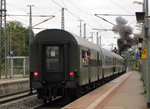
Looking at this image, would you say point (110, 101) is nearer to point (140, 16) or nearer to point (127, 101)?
point (127, 101)

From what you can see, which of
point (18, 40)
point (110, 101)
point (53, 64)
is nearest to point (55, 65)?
point (53, 64)

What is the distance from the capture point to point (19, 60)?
39.5 meters

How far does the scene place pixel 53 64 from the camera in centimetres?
1645

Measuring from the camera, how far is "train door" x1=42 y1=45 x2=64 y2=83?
53.7 ft

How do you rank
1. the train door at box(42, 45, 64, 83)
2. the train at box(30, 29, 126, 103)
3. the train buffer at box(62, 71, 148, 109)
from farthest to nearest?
the train door at box(42, 45, 64, 83) < the train at box(30, 29, 126, 103) < the train buffer at box(62, 71, 148, 109)

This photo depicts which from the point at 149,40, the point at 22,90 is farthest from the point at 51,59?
the point at 22,90

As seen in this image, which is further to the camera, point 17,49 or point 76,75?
point 17,49

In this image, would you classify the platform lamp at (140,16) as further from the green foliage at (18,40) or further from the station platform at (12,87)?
the green foliage at (18,40)

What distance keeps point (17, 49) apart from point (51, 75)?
260ft

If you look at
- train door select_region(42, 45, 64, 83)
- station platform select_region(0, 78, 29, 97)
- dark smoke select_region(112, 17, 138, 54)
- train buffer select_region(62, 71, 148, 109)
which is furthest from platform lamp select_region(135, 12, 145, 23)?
dark smoke select_region(112, 17, 138, 54)

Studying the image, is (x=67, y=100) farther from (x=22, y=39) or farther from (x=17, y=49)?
(x=22, y=39)

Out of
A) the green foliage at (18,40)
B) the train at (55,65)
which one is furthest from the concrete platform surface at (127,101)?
the green foliage at (18,40)

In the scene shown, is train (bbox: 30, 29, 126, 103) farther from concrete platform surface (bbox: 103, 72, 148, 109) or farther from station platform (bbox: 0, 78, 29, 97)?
station platform (bbox: 0, 78, 29, 97)

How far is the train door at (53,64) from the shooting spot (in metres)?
16.4
